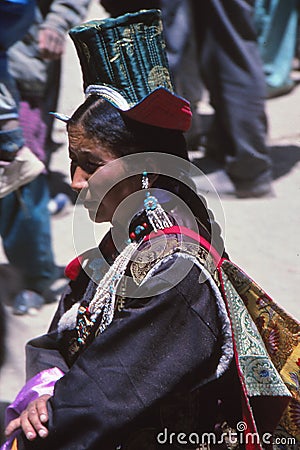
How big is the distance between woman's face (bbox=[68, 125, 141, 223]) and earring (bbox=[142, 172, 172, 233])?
2cm

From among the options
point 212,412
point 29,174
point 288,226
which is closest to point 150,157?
point 212,412

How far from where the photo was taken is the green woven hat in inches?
76.4

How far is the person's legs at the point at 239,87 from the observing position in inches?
195

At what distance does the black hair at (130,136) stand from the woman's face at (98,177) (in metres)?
0.02

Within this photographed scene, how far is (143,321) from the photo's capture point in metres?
1.77

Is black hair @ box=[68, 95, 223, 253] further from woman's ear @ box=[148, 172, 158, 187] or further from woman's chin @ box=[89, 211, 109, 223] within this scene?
woman's chin @ box=[89, 211, 109, 223]

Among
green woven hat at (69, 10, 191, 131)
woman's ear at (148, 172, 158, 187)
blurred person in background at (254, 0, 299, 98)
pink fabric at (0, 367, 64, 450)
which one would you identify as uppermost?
green woven hat at (69, 10, 191, 131)

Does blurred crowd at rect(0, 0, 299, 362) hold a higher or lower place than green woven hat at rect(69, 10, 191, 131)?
lower

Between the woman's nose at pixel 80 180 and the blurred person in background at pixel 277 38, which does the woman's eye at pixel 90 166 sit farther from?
the blurred person in background at pixel 277 38

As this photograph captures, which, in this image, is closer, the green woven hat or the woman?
the woman

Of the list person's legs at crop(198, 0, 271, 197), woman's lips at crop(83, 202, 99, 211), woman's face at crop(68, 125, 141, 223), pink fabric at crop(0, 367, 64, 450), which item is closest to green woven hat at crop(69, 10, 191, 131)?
woman's face at crop(68, 125, 141, 223)

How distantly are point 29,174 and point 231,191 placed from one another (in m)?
2.17

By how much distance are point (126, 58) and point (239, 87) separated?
3145 mm

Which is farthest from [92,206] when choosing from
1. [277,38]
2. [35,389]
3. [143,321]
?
[277,38]
